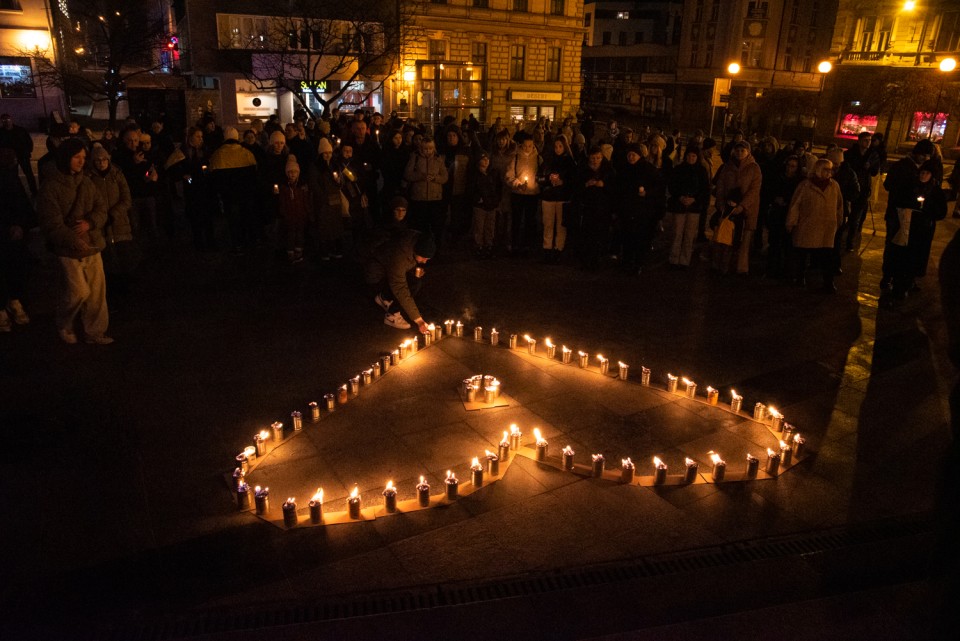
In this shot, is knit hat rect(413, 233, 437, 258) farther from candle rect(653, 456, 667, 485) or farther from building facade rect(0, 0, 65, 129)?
building facade rect(0, 0, 65, 129)

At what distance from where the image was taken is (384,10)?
30.1m

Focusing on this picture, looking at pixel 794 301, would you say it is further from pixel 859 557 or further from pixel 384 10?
pixel 384 10

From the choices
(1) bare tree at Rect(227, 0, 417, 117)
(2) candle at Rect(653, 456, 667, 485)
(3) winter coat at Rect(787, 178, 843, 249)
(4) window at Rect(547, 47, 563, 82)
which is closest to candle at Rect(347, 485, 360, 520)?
(2) candle at Rect(653, 456, 667, 485)

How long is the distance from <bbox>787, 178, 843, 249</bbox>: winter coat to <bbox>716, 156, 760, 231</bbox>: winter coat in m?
0.55

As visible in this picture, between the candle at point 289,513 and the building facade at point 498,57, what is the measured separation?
3007cm

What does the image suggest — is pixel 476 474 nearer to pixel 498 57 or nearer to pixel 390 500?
pixel 390 500

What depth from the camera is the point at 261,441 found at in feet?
16.8

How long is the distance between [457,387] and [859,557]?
343 cm

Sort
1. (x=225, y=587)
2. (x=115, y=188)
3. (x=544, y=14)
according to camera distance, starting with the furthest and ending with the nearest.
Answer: (x=544, y=14) → (x=115, y=188) → (x=225, y=587)

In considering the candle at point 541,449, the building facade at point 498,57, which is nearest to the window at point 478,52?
the building facade at point 498,57

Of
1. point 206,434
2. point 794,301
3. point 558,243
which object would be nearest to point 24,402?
point 206,434

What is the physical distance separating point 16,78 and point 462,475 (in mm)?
35553

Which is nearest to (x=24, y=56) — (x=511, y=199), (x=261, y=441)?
(x=511, y=199)

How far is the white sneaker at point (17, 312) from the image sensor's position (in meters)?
7.81
